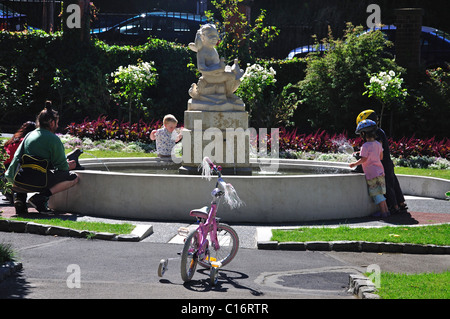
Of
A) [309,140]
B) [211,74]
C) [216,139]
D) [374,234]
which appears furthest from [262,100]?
[374,234]

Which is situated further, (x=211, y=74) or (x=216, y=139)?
(x=211, y=74)

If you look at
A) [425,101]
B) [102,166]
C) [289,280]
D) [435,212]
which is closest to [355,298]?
[289,280]

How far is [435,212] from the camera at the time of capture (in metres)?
11.5

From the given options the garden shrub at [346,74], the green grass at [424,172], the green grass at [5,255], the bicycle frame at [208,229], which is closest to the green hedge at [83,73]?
the garden shrub at [346,74]

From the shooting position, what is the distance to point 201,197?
10.1 m

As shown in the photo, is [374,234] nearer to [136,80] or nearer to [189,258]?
[189,258]

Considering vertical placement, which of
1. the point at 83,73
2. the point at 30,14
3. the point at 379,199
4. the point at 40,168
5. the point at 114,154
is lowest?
the point at 379,199

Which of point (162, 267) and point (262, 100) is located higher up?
point (262, 100)

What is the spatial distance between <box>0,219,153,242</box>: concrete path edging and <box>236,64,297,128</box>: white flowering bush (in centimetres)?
1102

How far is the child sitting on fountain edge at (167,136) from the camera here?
42.1ft

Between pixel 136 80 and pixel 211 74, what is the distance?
26.6ft

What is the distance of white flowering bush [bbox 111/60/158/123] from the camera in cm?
1975

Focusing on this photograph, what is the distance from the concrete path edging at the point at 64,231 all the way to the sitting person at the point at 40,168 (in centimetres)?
89
